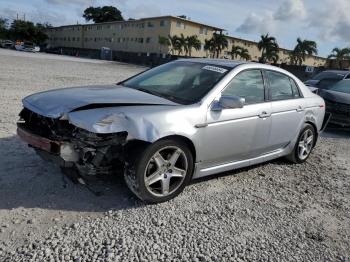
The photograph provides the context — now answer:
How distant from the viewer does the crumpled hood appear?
12.3ft

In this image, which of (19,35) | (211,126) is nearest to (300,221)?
(211,126)

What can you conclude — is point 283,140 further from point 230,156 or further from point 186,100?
point 186,100

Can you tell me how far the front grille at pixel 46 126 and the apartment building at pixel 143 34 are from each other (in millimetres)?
59357

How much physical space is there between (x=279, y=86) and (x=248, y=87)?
2.66ft

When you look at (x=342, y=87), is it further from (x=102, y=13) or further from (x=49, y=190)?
(x=102, y=13)

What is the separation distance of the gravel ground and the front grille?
0.66 metres

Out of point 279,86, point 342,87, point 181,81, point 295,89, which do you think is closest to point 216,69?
point 181,81

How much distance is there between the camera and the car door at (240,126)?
4.34 meters

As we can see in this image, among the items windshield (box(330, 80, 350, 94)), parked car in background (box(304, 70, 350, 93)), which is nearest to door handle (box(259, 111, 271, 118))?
windshield (box(330, 80, 350, 94))

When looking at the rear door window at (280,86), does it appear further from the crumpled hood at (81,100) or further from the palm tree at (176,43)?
the palm tree at (176,43)

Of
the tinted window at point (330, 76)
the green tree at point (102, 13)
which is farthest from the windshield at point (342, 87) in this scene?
the green tree at point (102, 13)

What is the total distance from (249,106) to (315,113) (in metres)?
1.92

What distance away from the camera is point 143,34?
69188 millimetres

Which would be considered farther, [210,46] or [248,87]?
[210,46]
